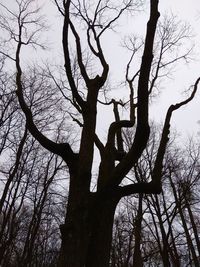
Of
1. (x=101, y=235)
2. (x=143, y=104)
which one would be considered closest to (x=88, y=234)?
(x=101, y=235)

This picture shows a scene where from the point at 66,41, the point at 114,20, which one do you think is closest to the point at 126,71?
the point at 114,20

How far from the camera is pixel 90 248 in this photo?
4.86 meters

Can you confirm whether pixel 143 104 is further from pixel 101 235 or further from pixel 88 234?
pixel 101 235

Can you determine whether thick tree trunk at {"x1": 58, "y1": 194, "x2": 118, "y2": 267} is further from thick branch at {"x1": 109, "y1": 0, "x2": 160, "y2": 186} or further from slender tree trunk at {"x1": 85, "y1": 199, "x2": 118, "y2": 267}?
thick branch at {"x1": 109, "y1": 0, "x2": 160, "y2": 186}

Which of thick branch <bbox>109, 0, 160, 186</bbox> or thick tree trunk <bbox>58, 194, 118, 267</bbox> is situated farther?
thick tree trunk <bbox>58, 194, 118, 267</bbox>

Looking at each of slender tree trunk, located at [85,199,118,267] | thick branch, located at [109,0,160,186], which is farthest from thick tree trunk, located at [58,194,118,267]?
thick branch, located at [109,0,160,186]

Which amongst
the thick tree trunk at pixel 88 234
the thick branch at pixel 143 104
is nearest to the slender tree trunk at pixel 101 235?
the thick tree trunk at pixel 88 234

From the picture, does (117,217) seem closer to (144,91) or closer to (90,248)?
(90,248)

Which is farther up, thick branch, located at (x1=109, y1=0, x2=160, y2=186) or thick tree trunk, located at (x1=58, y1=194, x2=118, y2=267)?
thick branch, located at (x1=109, y1=0, x2=160, y2=186)

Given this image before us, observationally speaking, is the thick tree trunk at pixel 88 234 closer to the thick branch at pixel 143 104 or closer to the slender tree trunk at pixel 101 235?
the slender tree trunk at pixel 101 235

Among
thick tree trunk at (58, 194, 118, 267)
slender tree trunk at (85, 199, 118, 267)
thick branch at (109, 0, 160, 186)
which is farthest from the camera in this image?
slender tree trunk at (85, 199, 118, 267)

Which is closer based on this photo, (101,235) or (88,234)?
(88,234)

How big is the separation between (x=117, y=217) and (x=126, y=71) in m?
16.1

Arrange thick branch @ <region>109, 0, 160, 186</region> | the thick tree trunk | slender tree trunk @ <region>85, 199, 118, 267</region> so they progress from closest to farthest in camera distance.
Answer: thick branch @ <region>109, 0, 160, 186</region> → the thick tree trunk → slender tree trunk @ <region>85, 199, 118, 267</region>
